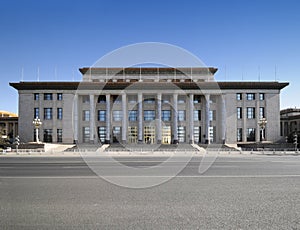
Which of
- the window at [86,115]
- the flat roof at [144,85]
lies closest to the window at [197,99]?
the flat roof at [144,85]

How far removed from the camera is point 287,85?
55.7 meters

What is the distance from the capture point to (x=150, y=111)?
57.5 m

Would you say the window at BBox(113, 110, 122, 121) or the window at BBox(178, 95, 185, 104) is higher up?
the window at BBox(178, 95, 185, 104)

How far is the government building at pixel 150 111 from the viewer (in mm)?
54906

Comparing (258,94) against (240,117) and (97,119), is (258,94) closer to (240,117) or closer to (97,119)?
(240,117)

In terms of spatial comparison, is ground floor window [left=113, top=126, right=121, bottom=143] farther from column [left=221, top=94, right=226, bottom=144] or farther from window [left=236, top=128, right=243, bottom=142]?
window [left=236, top=128, right=243, bottom=142]

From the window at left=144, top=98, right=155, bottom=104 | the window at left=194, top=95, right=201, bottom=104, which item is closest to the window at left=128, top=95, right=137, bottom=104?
the window at left=144, top=98, right=155, bottom=104

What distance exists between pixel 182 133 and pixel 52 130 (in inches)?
1034

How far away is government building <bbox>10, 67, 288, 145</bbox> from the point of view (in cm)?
5491

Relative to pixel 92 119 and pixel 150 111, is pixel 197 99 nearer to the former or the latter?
pixel 150 111

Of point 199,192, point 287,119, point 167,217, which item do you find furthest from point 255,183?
point 287,119

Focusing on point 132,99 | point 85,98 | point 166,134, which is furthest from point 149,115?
point 85,98

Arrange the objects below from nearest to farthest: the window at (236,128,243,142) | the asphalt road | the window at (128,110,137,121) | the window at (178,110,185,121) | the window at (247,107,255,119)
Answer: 1. the asphalt road
2. the window at (236,128,243,142)
3. the window at (247,107,255,119)
4. the window at (178,110,185,121)
5. the window at (128,110,137,121)

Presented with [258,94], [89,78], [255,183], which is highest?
[89,78]
